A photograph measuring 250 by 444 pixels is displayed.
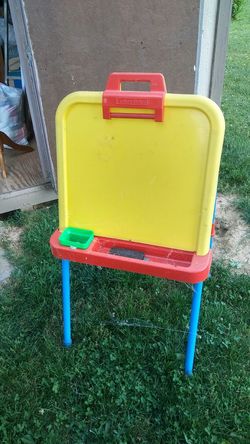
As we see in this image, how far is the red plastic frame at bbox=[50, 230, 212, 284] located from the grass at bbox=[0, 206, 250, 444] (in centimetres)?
60

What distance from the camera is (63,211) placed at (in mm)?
1648

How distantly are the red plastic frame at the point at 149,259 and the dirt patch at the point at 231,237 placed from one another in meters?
1.06

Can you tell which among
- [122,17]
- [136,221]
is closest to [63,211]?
[136,221]

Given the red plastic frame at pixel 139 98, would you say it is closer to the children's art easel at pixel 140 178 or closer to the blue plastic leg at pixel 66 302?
the children's art easel at pixel 140 178

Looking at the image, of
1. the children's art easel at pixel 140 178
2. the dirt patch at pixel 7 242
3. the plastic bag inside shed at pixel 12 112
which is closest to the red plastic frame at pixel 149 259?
the children's art easel at pixel 140 178

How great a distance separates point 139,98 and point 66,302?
97cm

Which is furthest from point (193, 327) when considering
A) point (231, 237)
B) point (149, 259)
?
point (231, 237)

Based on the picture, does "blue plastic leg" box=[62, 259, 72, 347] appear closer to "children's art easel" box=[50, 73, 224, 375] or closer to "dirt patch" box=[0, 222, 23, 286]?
"children's art easel" box=[50, 73, 224, 375]

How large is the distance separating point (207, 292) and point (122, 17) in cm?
174

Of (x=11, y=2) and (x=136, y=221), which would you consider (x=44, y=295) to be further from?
(x=11, y=2)

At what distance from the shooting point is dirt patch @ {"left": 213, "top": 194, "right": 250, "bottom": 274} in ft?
8.43

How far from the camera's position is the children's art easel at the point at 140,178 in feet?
4.58

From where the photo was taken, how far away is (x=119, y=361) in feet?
6.29

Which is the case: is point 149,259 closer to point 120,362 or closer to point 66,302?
point 66,302
